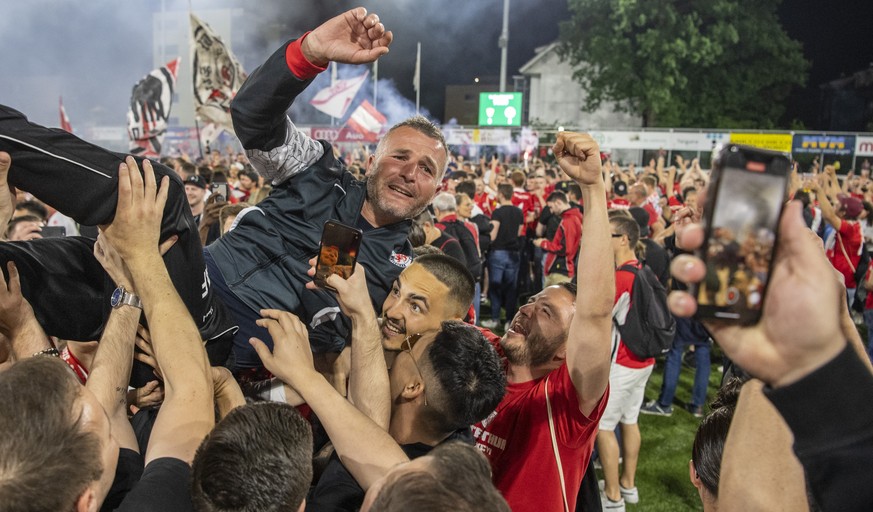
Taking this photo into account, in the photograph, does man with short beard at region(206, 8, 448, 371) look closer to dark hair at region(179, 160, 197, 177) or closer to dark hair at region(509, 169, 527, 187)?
dark hair at region(179, 160, 197, 177)

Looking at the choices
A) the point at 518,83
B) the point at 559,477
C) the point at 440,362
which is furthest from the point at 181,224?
the point at 518,83

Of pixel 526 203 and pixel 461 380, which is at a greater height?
pixel 461 380

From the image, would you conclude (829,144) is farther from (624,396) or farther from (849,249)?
(624,396)

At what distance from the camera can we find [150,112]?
10695 mm

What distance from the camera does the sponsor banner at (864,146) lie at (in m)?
17.3

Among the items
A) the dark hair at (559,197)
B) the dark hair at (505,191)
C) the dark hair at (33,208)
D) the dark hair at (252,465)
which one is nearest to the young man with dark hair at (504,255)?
the dark hair at (505,191)

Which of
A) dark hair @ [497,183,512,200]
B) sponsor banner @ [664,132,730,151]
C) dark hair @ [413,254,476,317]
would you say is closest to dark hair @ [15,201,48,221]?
dark hair @ [413,254,476,317]

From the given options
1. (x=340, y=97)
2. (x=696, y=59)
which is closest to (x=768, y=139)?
A: (x=340, y=97)

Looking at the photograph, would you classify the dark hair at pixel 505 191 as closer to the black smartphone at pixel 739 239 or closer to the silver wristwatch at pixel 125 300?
the silver wristwatch at pixel 125 300

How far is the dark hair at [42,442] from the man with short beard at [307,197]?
1.06 meters

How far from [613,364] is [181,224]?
12.8 ft

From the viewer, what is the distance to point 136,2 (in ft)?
122

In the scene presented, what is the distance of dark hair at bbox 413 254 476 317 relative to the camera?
3.06 metres

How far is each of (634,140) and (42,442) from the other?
1990cm
